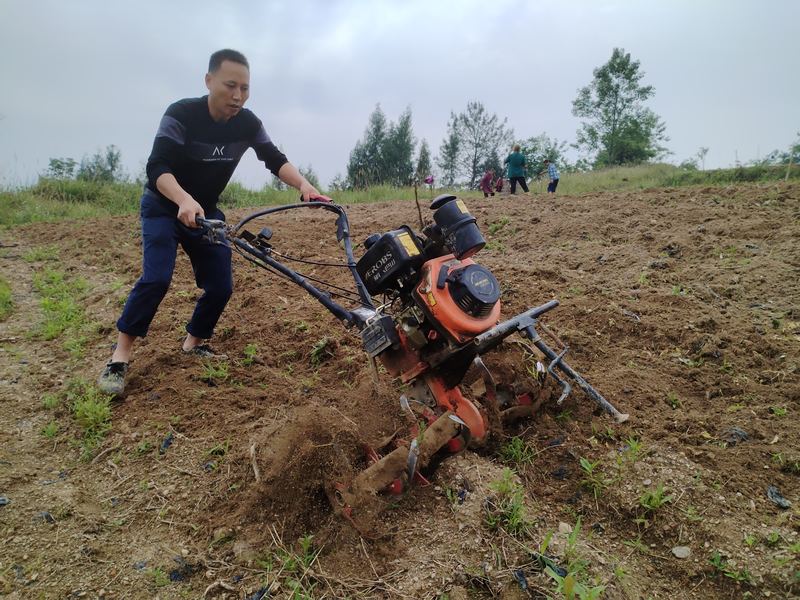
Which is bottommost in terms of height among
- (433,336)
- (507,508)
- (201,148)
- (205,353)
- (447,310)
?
(507,508)

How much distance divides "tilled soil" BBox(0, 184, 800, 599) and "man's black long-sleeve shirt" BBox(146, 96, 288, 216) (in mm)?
1266

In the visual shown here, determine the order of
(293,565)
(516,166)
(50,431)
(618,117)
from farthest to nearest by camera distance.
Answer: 1. (618,117)
2. (516,166)
3. (50,431)
4. (293,565)

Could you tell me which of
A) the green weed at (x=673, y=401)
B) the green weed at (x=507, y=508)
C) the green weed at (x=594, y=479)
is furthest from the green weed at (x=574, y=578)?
the green weed at (x=673, y=401)

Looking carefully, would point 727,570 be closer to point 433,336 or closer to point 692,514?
point 692,514

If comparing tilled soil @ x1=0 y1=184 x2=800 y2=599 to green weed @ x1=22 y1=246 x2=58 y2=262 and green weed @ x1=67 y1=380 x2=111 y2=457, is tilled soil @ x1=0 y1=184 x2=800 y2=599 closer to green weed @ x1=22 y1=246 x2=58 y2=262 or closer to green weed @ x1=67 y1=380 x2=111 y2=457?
green weed @ x1=67 y1=380 x2=111 y2=457

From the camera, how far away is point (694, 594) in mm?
1833

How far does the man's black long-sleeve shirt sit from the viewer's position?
3.03 metres

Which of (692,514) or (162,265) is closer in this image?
(692,514)

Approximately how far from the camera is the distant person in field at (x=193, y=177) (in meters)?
3.03

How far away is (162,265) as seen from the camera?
3145 millimetres

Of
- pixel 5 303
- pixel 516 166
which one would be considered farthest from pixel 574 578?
Answer: pixel 516 166

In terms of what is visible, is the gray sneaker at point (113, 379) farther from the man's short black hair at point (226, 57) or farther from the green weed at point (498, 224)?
the green weed at point (498, 224)

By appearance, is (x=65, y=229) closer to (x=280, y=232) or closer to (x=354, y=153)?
(x=280, y=232)

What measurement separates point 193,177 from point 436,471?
92.9 inches
